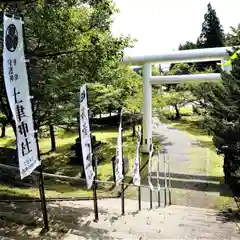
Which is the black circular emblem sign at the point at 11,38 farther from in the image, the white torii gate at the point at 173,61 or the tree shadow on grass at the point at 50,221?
the white torii gate at the point at 173,61

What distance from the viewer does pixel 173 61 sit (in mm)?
14469

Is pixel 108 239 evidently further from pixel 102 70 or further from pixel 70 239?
pixel 102 70

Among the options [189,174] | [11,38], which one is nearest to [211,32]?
[189,174]

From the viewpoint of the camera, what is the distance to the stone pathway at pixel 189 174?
10.9 meters

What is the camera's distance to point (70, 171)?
13703mm

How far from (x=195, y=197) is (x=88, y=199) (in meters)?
4.45

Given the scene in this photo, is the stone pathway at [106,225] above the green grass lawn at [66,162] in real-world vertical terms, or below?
above

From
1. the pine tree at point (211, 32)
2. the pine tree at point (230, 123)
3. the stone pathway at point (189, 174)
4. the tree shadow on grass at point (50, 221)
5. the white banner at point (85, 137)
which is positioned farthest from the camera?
the pine tree at point (211, 32)

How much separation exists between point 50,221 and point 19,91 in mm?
2717

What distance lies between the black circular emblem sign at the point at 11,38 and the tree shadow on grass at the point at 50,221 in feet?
9.00

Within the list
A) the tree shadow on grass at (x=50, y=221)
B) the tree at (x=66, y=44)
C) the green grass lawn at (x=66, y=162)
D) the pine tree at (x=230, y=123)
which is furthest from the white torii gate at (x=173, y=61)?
the tree shadow on grass at (x=50, y=221)

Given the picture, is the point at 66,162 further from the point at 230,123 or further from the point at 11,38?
the point at 11,38

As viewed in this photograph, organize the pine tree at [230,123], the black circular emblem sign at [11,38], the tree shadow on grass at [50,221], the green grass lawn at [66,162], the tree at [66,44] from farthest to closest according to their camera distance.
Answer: the pine tree at [230,123], the green grass lawn at [66,162], the tree at [66,44], the tree shadow on grass at [50,221], the black circular emblem sign at [11,38]

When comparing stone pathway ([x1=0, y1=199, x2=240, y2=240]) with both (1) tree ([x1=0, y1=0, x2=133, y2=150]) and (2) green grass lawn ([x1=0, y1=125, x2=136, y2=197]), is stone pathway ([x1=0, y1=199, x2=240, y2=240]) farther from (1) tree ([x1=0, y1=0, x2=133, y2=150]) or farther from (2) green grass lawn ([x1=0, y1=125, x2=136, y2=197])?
(1) tree ([x1=0, y1=0, x2=133, y2=150])
